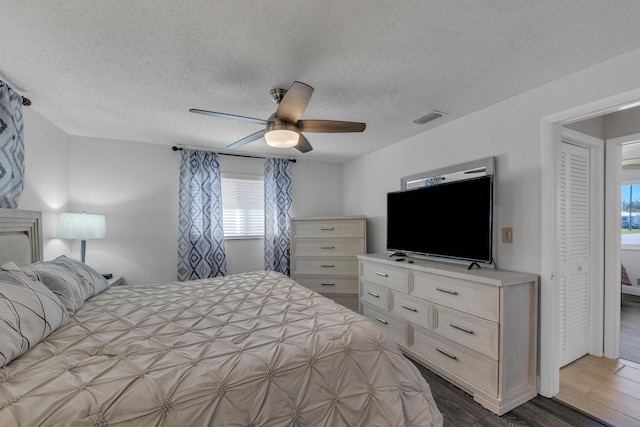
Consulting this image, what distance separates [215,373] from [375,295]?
7.47 ft

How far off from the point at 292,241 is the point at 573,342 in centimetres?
317

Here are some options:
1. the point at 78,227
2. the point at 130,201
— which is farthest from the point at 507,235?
the point at 130,201

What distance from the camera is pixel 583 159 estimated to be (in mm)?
2590

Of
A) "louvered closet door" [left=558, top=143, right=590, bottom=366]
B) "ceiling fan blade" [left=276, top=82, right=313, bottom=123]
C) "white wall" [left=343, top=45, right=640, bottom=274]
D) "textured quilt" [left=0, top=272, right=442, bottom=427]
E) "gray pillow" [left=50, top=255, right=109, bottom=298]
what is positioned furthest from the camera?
"louvered closet door" [left=558, top=143, right=590, bottom=366]

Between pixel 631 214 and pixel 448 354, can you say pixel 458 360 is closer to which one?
pixel 448 354

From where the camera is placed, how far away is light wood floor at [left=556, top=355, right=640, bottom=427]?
1924mm

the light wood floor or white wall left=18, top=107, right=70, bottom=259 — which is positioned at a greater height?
white wall left=18, top=107, right=70, bottom=259

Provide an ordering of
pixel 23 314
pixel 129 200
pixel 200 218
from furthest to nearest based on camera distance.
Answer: pixel 200 218 → pixel 129 200 → pixel 23 314

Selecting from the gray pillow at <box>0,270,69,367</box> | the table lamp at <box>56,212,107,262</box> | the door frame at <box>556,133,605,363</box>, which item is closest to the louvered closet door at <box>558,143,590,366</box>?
the door frame at <box>556,133,605,363</box>

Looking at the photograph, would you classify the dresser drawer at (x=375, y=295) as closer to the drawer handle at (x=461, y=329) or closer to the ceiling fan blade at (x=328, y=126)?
the drawer handle at (x=461, y=329)

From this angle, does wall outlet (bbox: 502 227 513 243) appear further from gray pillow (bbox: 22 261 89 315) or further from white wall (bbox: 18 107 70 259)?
white wall (bbox: 18 107 70 259)

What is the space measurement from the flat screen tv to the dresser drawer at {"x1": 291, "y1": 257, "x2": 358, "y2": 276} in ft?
2.35

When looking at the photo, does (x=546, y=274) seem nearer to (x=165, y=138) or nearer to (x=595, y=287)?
(x=595, y=287)

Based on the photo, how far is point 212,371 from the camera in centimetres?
112
